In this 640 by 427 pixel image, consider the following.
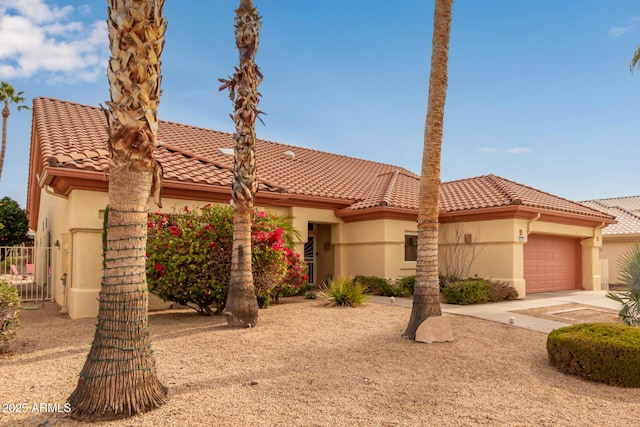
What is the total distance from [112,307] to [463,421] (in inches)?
152

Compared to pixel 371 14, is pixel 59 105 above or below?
below

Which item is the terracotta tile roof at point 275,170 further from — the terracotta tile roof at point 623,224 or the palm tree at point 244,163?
the terracotta tile roof at point 623,224

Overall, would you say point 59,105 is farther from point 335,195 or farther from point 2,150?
point 2,150

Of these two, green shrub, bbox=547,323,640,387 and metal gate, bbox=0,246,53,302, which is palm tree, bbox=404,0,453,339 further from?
metal gate, bbox=0,246,53,302

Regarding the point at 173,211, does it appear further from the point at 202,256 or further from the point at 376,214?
the point at 376,214

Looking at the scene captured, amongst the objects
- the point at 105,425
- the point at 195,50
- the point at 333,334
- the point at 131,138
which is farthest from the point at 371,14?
the point at 105,425

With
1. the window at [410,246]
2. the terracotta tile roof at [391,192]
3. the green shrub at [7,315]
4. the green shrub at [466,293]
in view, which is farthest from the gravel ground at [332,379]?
the window at [410,246]

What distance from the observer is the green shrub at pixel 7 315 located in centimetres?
705

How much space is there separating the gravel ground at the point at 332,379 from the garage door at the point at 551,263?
8.41 metres

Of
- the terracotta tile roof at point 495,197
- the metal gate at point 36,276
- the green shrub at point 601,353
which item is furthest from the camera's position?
the terracotta tile roof at point 495,197

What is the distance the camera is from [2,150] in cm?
3170

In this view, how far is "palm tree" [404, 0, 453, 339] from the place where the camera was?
849 centimetres

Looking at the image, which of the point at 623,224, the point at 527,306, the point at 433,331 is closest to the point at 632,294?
the point at 433,331

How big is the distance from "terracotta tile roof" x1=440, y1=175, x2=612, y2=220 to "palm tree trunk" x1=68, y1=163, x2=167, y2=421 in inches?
544
